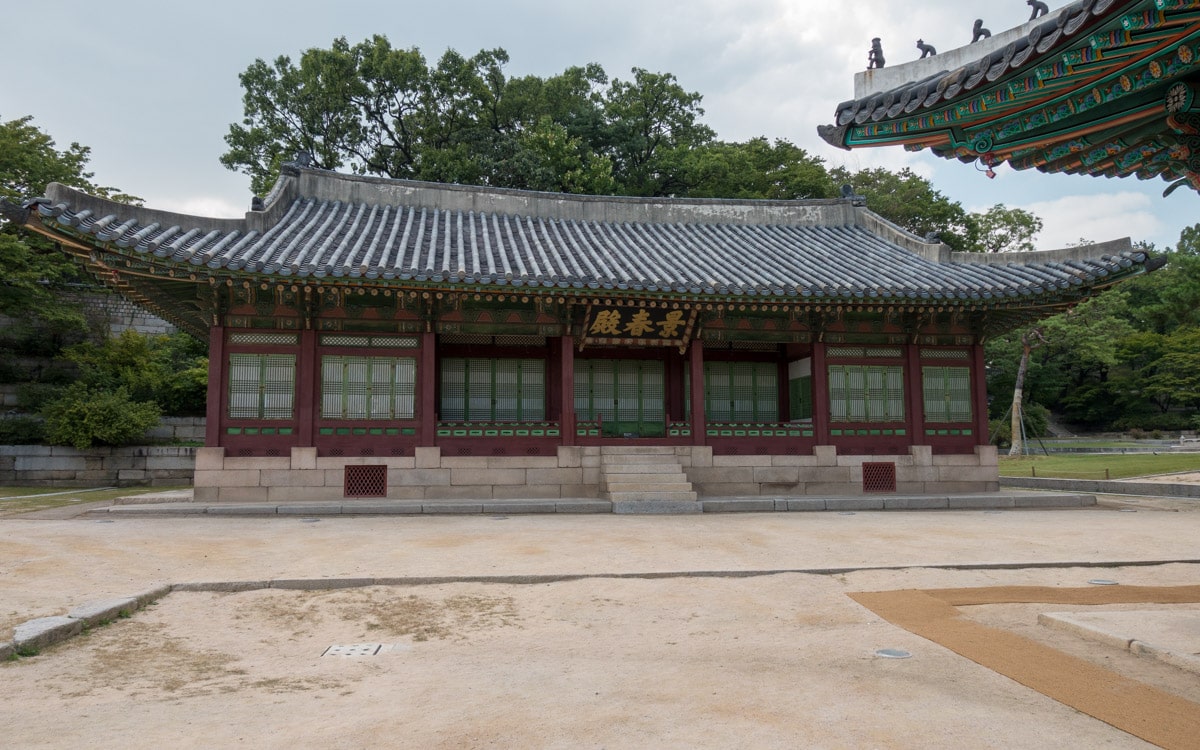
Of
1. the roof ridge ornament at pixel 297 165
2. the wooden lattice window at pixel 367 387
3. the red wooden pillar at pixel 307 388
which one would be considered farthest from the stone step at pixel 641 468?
the roof ridge ornament at pixel 297 165

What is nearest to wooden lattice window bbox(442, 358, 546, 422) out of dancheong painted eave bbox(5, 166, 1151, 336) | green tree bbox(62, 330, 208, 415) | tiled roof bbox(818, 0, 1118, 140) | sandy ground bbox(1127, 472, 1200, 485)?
dancheong painted eave bbox(5, 166, 1151, 336)

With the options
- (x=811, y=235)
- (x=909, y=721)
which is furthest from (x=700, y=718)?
(x=811, y=235)

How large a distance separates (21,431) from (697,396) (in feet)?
65.2

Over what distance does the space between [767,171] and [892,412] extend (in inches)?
1063

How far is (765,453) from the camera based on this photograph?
1744 centimetres

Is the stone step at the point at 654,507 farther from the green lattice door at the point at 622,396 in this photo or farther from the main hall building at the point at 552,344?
the green lattice door at the point at 622,396

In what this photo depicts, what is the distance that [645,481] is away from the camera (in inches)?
618

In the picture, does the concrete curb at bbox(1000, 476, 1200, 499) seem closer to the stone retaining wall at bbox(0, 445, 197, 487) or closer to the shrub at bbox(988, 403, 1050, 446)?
the shrub at bbox(988, 403, 1050, 446)

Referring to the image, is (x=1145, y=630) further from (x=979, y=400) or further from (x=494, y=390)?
(x=494, y=390)

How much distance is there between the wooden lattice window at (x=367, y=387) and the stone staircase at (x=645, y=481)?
15.2ft

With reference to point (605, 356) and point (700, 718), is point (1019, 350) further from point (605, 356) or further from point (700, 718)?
point (700, 718)

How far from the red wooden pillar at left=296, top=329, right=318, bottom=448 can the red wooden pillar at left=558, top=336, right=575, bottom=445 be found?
5.41 meters

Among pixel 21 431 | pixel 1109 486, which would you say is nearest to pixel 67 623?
pixel 21 431

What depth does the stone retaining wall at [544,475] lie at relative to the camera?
15.1 metres
